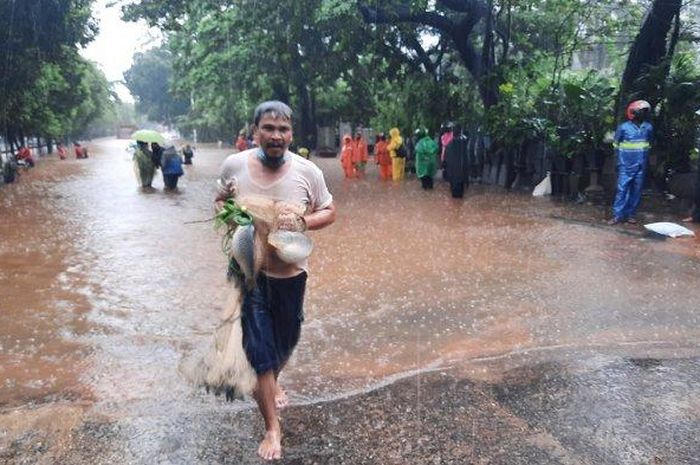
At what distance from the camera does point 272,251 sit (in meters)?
2.94

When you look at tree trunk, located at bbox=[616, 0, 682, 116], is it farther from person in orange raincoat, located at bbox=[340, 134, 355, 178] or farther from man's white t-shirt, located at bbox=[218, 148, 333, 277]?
man's white t-shirt, located at bbox=[218, 148, 333, 277]

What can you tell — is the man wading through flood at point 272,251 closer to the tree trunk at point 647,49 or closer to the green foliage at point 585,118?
the green foliage at point 585,118

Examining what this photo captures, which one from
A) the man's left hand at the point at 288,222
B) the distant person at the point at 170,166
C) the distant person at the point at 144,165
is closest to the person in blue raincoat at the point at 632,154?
the man's left hand at the point at 288,222

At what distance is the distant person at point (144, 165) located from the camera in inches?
604

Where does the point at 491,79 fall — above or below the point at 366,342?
above

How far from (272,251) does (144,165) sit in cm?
1361

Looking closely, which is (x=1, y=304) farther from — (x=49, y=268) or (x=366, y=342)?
(x=366, y=342)

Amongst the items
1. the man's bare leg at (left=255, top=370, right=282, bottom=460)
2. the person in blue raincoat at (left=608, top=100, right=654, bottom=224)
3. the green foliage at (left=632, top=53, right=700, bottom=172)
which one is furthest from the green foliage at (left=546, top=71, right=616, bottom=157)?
the man's bare leg at (left=255, top=370, right=282, bottom=460)

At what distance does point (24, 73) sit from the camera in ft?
53.2

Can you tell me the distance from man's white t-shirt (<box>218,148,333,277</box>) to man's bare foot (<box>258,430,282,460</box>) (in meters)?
0.76

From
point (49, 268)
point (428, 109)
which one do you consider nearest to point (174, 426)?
point (49, 268)

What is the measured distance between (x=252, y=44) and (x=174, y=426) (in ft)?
60.7

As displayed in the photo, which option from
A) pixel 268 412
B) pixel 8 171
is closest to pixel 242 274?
pixel 268 412

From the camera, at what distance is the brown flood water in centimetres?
399
